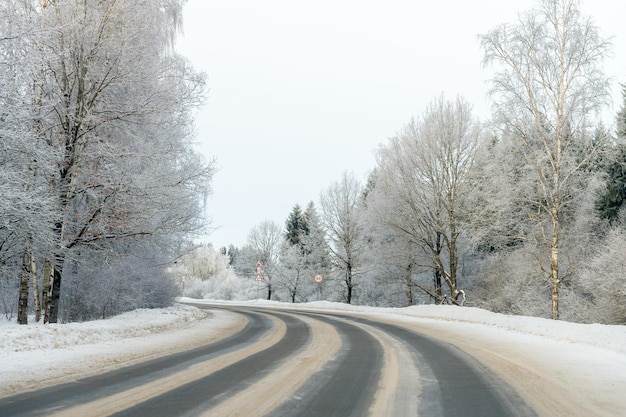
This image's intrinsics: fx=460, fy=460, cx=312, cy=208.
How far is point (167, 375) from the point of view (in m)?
6.84

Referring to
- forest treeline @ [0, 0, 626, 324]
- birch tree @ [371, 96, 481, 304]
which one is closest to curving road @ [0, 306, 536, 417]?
forest treeline @ [0, 0, 626, 324]

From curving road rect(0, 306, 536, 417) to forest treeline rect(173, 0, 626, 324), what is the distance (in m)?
11.7

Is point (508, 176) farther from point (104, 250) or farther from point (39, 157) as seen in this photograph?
point (39, 157)

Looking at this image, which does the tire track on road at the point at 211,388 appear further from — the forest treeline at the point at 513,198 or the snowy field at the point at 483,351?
the forest treeline at the point at 513,198

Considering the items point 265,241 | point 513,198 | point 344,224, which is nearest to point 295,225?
point 265,241

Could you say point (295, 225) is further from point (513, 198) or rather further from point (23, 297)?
point (23, 297)

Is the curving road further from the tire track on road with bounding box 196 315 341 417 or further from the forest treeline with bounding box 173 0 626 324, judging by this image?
the forest treeline with bounding box 173 0 626 324

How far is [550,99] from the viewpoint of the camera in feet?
60.4

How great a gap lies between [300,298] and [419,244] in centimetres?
2877

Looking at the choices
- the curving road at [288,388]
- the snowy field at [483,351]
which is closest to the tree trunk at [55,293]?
the snowy field at [483,351]

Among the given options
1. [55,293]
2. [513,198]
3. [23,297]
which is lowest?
[23,297]

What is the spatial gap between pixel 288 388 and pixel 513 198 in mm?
15140

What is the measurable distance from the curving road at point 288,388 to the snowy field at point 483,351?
0.57 metres

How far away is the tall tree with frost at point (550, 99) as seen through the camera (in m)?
17.6
